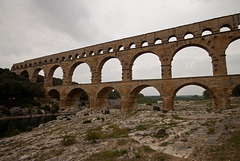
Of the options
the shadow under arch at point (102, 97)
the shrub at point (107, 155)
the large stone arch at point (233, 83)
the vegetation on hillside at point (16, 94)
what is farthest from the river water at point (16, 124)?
the large stone arch at point (233, 83)

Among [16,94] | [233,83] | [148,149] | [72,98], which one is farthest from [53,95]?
[233,83]

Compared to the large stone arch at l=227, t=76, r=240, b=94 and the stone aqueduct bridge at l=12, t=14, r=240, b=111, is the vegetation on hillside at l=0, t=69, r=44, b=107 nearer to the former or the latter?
the stone aqueduct bridge at l=12, t=14, r=240, b=111

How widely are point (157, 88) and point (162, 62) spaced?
365 cm

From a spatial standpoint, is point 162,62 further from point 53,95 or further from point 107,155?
point 53,95

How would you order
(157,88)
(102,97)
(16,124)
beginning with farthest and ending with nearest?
(102,97), (157,88), (16,124)

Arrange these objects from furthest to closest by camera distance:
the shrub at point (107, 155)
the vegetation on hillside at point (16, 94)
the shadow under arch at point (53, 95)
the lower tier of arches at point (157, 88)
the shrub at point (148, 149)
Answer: the shadow under arch at point (53, 95) < the vegetation on hillside at point (16, 94) < the lower tier of arches at point (157, 88) < the shrub at point (148, 149) < the shrub at point (107, 155)

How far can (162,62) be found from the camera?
1877 centimetres

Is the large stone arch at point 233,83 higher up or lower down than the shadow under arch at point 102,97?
higher up

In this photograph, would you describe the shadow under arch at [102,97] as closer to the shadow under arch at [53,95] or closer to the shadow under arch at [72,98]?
the shadow under arch at [72,98]

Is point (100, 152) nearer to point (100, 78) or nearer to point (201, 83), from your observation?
point (201, 83)

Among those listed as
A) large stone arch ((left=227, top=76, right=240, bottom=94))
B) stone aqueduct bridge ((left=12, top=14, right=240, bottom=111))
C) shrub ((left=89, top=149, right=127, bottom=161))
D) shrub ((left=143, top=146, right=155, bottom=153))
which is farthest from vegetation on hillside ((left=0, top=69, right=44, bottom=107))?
large stone arch ((left=227, top=76, right=240, bottom=94))

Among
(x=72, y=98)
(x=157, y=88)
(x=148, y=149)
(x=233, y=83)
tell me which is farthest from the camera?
(x=72, y=98)

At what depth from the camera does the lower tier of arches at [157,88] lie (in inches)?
594

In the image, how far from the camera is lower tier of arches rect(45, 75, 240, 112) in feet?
49.5
